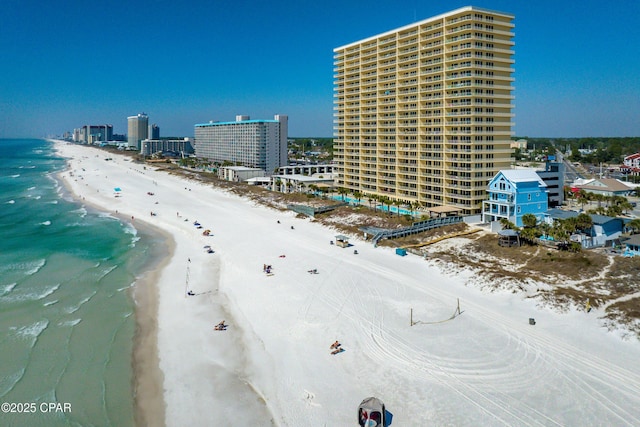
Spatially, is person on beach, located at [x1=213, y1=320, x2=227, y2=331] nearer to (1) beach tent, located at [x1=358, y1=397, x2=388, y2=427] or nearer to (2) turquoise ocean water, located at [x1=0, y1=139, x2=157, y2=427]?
(2) turquoise ocean water, located at [x1=0, y1=139, x2=157, y2=427]

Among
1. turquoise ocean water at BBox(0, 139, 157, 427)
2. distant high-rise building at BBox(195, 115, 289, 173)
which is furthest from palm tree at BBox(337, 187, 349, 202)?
distant high-rise building at BBox(195, 115, 289, 173)

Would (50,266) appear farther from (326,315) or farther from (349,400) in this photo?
(349,400)

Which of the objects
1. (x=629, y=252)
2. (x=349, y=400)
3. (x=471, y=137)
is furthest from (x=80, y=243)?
(x=629, y=252)

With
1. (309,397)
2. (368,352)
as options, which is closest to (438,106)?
(368,352)

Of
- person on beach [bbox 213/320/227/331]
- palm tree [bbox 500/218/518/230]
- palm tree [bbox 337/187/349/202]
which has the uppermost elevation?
palm tree [bbox 337/187/349/202]

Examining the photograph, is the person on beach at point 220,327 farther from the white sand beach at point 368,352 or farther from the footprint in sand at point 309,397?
the footprint in sand at point 309,397

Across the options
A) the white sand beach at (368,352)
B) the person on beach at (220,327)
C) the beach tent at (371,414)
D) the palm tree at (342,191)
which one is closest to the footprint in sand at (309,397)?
the white sand beach at (368,352)
